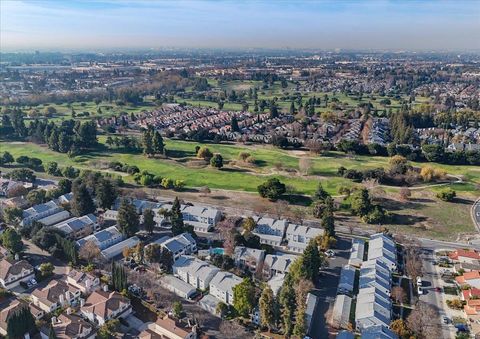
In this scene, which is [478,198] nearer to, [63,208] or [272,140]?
[272,140]

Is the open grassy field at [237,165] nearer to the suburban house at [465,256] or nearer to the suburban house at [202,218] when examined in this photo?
the suburban house at [202,218]

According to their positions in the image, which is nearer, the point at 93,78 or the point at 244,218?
the point at 244,218

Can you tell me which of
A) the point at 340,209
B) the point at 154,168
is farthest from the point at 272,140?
the point at 340,209

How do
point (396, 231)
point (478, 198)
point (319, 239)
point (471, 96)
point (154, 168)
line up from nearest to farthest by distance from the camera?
point (319, 239), point (396, 231), point (478, 198), point (154, 168), point (471, 96)

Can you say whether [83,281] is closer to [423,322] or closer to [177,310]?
[177,310]

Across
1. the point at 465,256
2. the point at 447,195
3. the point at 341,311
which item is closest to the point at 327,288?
the point at 341,311

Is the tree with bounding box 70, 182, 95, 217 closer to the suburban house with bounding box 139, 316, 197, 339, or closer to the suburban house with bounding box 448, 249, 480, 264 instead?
the suburban house with bounding box 139, 316, 197, 339

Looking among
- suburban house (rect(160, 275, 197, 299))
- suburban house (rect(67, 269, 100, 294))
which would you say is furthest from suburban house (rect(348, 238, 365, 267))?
suburban house (rect(67, 269, 100, 294))
